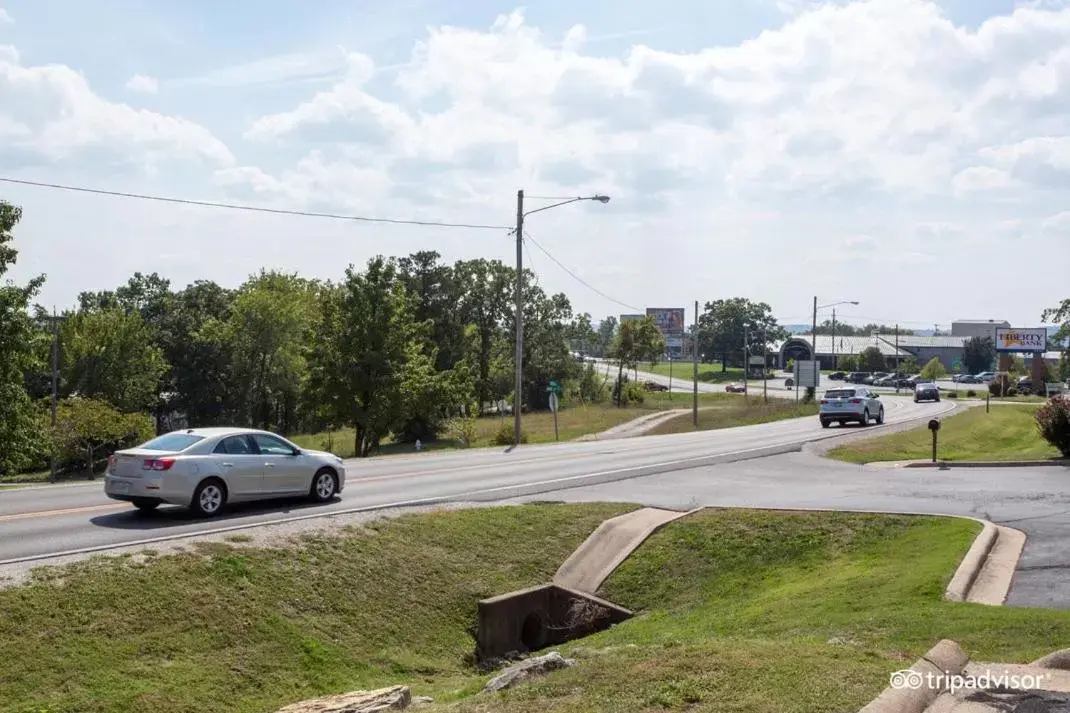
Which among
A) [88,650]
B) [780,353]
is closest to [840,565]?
[88,650]

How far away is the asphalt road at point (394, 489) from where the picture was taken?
Answer: 44.7ft

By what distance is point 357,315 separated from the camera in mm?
48656

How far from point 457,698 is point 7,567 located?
5.63m

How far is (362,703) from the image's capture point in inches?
324

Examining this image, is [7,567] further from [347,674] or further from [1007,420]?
[1007,420]

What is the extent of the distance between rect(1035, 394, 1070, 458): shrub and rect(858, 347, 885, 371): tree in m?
138

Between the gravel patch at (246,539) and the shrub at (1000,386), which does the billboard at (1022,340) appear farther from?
the gravel patch at (246,539)

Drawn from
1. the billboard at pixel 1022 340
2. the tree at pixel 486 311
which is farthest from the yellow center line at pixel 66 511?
the billboard at pixel 1022 340

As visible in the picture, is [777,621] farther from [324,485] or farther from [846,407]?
[846,407]

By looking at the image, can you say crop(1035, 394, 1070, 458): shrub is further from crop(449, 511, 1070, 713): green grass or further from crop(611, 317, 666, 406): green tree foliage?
crop(611, 317, 666, 406): green tree foliage

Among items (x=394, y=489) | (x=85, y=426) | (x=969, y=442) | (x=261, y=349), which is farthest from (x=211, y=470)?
(x=261, y=349)

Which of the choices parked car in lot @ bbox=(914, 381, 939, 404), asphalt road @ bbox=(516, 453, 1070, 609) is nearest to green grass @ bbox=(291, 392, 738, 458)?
parked car in lot @ bbox=(914, 381, 939, 404)

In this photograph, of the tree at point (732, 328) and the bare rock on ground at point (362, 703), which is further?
the tree at point (732, 328)

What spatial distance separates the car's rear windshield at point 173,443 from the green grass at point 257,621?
106 inches
